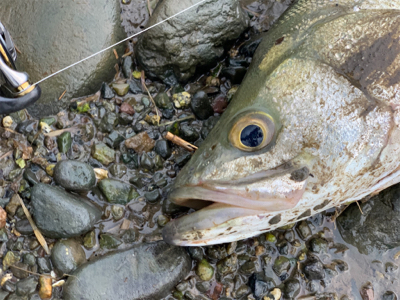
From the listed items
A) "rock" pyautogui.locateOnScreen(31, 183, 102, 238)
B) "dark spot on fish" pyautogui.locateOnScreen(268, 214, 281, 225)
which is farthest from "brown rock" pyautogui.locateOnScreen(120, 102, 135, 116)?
"dark spot on fish" pyautogui.locateOnScreen(268, 214, 281, 225)

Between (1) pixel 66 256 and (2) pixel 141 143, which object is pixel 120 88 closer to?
(2) pixel 141 143

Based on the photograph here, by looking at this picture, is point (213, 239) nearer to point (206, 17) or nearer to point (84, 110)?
point (84, 110)

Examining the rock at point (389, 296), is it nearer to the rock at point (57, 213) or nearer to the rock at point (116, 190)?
the rock at point (116, 190)

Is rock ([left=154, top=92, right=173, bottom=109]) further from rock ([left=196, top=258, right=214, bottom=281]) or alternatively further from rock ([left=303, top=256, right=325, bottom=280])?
rock ([left=303, top=256, right=325, bottom=280])

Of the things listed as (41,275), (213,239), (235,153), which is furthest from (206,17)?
(41,275)

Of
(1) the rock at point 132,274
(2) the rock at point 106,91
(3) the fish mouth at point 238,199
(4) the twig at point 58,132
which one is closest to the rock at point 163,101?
(2) the rock at point 106,91

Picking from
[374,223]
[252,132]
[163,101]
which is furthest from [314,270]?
[163,101]
